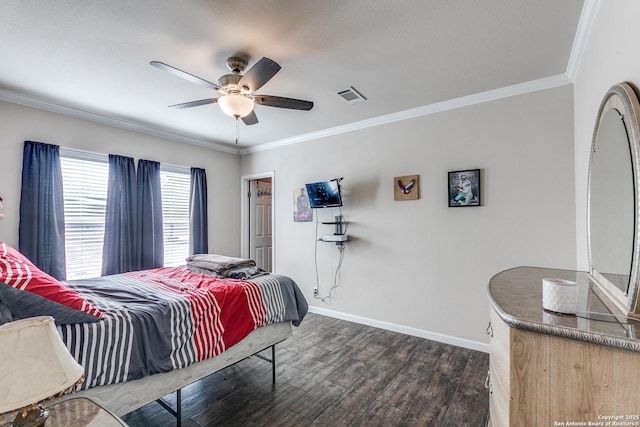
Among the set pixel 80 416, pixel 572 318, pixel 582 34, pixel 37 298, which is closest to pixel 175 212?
pixel 37 298

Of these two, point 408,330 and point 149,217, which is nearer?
point 408,330

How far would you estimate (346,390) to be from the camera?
2293 millimetres

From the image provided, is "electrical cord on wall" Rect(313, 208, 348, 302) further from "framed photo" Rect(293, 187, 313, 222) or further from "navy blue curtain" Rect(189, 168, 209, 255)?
"navy blue curtain" Rect(189, 168, 209, 255)

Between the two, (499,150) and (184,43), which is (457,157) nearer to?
(499,150)

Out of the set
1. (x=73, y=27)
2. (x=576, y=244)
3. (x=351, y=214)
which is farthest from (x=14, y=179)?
(x=576, y=244)

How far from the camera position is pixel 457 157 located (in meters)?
3.08

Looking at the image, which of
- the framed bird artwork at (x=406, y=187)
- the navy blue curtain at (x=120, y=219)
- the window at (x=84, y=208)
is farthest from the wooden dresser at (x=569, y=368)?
the window at (x=84, y=208)

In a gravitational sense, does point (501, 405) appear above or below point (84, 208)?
below

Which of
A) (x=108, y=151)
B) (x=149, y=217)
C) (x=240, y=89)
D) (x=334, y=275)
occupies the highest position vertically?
(x=240, y=89)

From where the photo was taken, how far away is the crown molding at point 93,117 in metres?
2.88

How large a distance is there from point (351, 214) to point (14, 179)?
12.2 feet

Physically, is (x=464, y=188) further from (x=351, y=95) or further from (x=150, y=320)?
(x=150, y=320)

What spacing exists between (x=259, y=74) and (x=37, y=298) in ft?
5.95

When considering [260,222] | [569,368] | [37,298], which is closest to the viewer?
[569,368]
